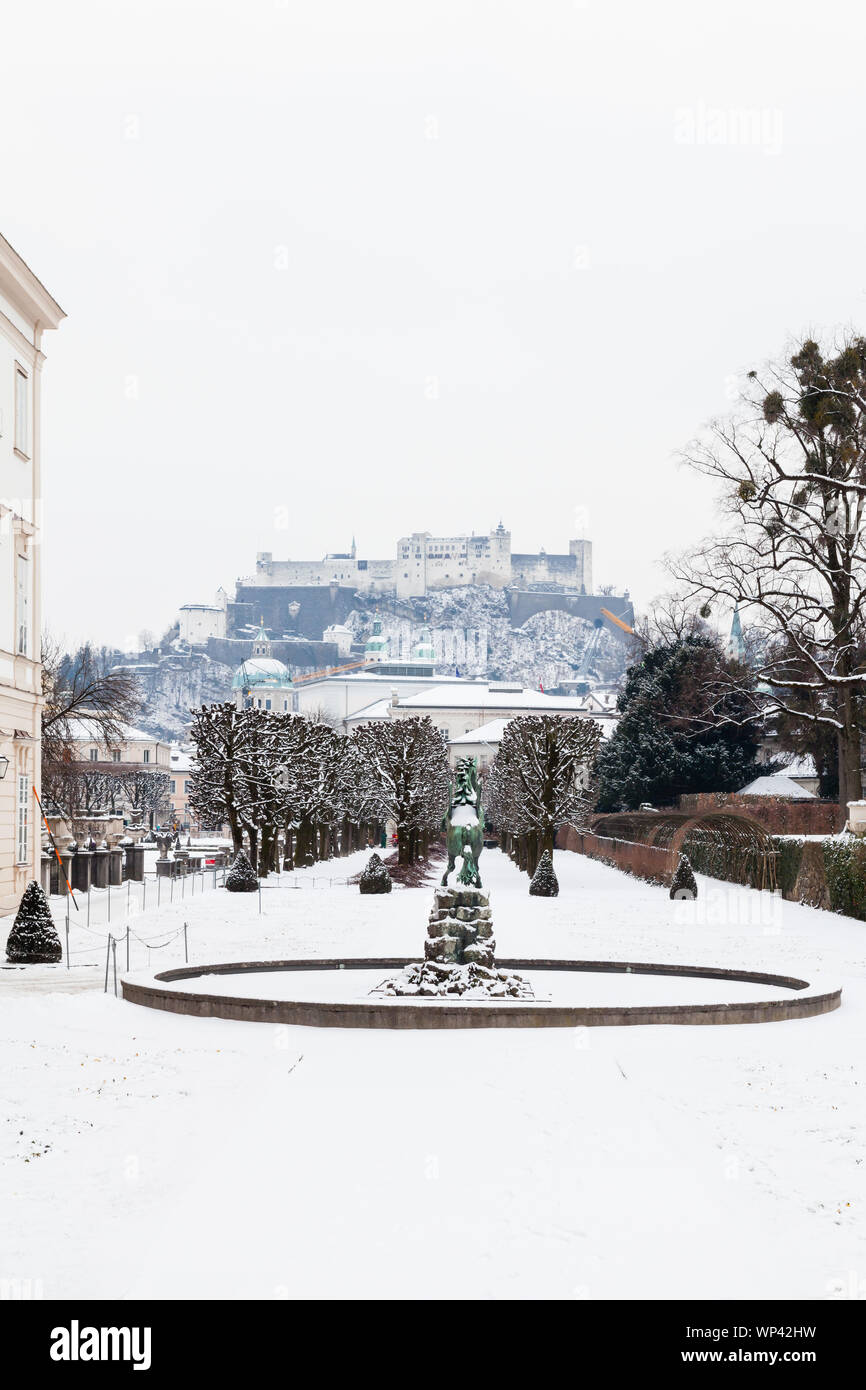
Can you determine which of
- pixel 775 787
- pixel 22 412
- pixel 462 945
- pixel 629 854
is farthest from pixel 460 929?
pixel 775 787

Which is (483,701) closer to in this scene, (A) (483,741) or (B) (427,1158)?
(A) (483,741)

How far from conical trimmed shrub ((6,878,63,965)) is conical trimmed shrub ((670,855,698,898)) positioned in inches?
719

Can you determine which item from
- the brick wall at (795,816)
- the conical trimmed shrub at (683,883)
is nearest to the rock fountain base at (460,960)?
the conical trimmed shrub at (683,883)

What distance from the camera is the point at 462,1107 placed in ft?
30.9

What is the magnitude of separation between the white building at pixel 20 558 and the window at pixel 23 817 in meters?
0.02

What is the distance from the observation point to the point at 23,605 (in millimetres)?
27031

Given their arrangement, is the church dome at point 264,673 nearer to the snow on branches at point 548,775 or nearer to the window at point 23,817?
the snow on branches at point 548,775

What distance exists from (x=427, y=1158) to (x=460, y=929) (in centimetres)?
643

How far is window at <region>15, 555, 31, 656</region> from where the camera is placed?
2666 centimetres

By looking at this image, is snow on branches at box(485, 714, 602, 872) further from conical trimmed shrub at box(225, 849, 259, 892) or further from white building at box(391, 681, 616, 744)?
white building at box(391, 681, 616, 744)

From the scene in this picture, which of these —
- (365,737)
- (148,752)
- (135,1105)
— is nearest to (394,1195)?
(135,1105)

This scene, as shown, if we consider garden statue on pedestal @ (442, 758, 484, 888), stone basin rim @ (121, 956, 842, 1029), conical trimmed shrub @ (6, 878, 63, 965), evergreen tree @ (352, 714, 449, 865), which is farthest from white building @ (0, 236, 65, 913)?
evergreen tree @ (352, 714, 449, 865)

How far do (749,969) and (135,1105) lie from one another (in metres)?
10.0
